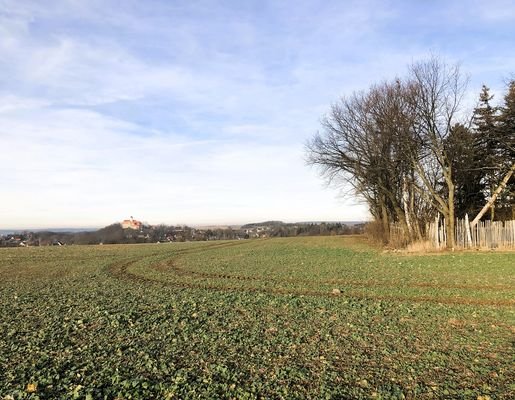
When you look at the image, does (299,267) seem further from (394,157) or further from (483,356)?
(394,157)

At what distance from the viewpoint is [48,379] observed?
17.0 feet

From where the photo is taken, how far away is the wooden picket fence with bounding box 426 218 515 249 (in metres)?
23.7

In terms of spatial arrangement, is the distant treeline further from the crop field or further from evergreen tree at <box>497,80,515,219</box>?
the crop field

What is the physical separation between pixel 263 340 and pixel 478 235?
21584 mm

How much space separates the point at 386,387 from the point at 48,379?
3841mm

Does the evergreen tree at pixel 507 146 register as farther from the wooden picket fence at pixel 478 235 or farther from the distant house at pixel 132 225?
the distant house at pixel 132 225

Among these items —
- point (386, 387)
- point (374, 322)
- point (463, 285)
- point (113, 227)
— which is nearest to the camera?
point (386, 387)

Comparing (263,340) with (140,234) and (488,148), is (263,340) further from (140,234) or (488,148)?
(140,234)

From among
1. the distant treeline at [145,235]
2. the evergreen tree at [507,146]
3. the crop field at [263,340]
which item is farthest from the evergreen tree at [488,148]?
the distant treeline at [145,235]

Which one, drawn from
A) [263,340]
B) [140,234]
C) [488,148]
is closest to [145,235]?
[140,234]

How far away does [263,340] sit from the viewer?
22.4ft

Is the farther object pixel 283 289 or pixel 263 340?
pixel 283 289

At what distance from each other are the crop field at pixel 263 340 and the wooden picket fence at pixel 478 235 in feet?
39.4

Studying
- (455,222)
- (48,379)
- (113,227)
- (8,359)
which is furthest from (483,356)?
(113,227)
